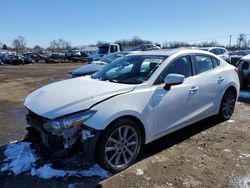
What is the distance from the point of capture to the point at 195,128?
5750 millimetres

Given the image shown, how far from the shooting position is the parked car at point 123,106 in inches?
142

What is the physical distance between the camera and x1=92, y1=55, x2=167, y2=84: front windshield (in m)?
4.52

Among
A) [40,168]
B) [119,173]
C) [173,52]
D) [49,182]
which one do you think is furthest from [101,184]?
[173,52]

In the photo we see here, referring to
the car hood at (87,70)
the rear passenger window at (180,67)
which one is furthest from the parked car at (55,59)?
the rear passenger window at (180,67)

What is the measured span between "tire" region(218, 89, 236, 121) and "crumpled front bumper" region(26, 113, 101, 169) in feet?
10.7

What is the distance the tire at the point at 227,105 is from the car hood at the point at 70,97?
8.68 feet

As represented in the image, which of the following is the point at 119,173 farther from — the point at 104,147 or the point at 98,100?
the point at 98,100

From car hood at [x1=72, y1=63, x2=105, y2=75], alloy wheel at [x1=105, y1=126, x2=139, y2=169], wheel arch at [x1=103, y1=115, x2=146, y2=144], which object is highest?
car hood at [x1=72, y1=63, x2=105, y2=75]

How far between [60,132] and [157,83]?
1.66 m

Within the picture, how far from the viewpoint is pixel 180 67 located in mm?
4910

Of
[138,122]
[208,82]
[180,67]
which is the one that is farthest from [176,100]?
[208,82]

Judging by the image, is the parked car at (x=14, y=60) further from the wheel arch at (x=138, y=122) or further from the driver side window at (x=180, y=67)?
the wheel arch at (x=138, y=122)

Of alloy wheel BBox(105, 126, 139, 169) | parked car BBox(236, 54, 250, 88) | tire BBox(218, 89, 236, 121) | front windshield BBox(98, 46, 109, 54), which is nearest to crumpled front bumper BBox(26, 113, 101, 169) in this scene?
alloy wheel BBox(105, 126, 139, 169)

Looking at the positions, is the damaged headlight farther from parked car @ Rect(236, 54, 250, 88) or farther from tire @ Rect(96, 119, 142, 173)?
parked car @ Rect(236, 54, 250, 88)
